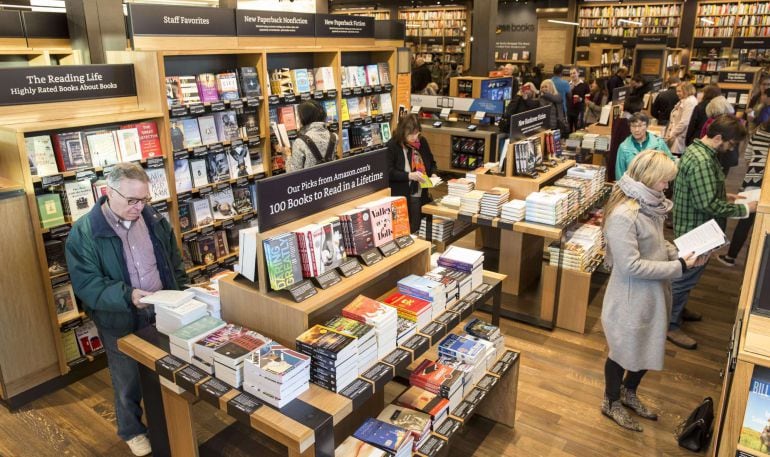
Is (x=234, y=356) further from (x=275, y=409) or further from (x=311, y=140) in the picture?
(x=311, y=140)

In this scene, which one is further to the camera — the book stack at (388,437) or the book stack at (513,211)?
the book stack at (513,211)

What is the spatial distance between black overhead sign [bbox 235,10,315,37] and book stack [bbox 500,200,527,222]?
2.87 m

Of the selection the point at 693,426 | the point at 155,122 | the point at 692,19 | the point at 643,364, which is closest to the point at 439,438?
the point at 643,364

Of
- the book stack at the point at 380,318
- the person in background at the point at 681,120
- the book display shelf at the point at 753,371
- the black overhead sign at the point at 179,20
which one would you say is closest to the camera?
the book display shelf at the point at 753,371

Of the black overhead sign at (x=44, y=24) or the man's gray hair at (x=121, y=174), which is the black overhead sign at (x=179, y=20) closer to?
the man's gray hair at (x=121, y=174)

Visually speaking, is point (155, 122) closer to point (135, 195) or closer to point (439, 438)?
point (135, 195)

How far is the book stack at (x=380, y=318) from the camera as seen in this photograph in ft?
8.16

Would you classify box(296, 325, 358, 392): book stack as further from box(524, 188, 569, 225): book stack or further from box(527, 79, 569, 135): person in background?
box(527, 79, 569, 135): person in background

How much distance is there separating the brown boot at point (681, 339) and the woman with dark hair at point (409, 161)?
2415 mm

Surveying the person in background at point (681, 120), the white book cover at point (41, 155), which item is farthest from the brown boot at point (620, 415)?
the person in background at point (681, 120)

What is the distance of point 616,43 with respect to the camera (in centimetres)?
1667

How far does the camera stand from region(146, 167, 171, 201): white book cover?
441cm

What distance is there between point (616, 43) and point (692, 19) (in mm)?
2011

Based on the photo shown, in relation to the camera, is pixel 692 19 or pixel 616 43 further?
pixel 616 43
